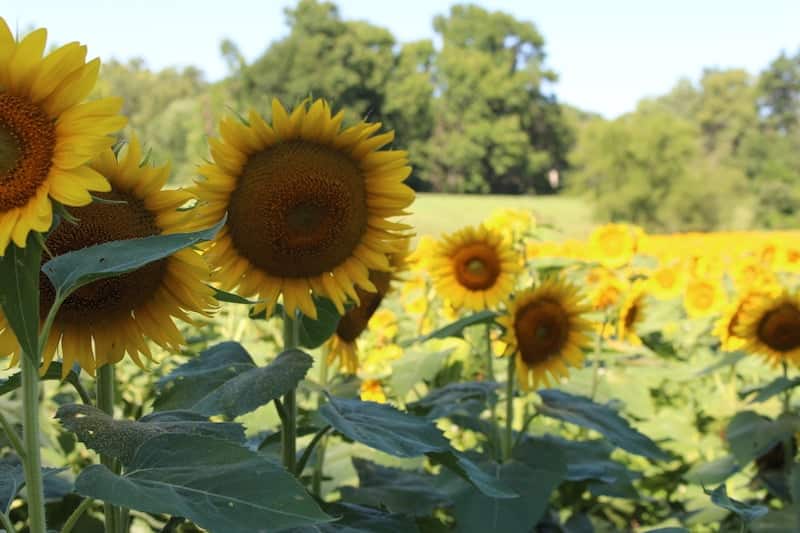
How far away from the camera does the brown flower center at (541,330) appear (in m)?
2.02

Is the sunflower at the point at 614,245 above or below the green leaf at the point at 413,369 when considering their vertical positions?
above

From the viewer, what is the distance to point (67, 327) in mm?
1012

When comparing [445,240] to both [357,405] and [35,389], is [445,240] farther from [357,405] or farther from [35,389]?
[35,389]

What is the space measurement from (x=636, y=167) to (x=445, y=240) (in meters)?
26.4

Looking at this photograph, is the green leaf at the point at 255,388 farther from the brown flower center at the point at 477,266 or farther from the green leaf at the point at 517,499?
the brown flower center at the point at 477,266

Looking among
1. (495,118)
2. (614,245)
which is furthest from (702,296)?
(495,118)

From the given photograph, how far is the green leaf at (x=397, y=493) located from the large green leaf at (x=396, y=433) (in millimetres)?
353

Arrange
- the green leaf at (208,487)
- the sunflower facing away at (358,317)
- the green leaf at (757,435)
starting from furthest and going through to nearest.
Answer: the green leaf at (757,435)
the sunflower facing away at (358,317)
the green leaf at (208,487)

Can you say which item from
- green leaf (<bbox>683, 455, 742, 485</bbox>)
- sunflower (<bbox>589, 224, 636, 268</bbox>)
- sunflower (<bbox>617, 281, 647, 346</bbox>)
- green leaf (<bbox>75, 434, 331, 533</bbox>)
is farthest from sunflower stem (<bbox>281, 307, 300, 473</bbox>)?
sunflower (<bbox>589, 224, 636, 268</bbox>)

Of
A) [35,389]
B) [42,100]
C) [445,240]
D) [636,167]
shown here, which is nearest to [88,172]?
[42,100]

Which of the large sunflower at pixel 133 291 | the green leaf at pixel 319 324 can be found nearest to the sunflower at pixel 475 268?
the green leaf at pixel 319 324

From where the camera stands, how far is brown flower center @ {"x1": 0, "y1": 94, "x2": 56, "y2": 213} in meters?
0.80

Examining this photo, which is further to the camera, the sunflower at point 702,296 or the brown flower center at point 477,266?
the sunflower at point 702,296

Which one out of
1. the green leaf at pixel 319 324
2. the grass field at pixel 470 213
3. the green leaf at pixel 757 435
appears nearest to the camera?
the green leaf at pixel 319 324
